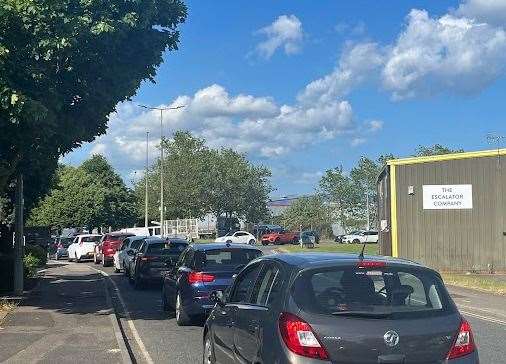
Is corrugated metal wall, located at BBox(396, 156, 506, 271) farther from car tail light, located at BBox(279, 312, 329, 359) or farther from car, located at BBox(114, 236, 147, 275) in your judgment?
car tail light, located at BBox(279, 312, 329, 359)

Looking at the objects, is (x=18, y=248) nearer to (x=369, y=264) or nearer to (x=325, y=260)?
(x=325, y=260)

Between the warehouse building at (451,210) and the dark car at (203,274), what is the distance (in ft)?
55.1

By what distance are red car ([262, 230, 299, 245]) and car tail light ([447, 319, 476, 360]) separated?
59.1 metres

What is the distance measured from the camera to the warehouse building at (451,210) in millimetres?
28516

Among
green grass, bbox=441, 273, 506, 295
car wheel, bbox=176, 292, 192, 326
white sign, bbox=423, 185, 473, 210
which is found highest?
white sign, bbox=423, 185, 473, 210

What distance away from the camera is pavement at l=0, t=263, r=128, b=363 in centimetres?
1008

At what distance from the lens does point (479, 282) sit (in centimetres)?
2289

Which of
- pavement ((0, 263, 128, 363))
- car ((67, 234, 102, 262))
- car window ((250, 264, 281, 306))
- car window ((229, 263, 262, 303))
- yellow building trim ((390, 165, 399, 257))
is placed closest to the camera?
car window ((250, 264, 281, 306))

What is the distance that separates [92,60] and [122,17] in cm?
101

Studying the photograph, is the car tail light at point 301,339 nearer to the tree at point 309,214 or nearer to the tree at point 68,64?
the tree at point 68,64

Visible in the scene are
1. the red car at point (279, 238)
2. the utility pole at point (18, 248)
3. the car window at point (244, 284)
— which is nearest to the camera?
the car window at point (244, 284)

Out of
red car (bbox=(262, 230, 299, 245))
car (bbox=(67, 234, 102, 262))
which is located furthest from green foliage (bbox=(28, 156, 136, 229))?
car (bbox=(67, 234, 102, 262))

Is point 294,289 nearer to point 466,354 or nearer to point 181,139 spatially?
point 466,354

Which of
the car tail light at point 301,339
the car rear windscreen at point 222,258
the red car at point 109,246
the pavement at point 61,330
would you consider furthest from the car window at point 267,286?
the red car at point 109,246
